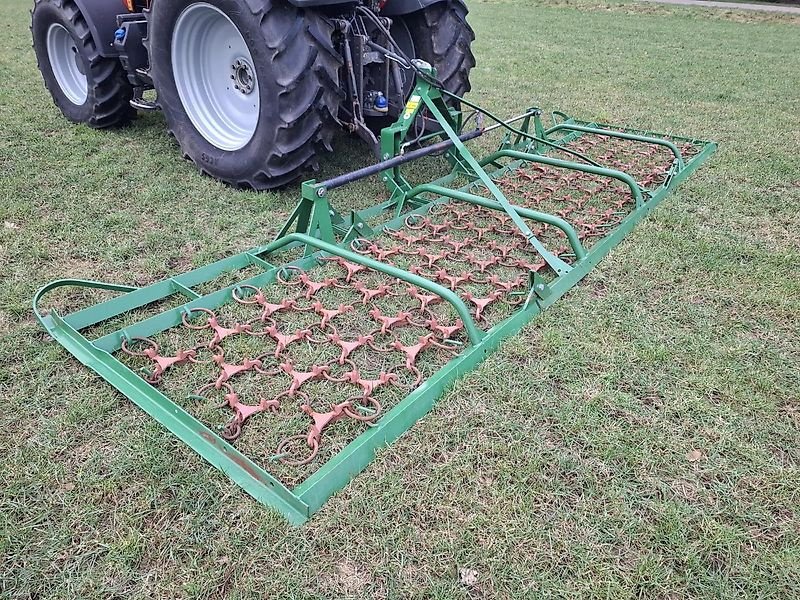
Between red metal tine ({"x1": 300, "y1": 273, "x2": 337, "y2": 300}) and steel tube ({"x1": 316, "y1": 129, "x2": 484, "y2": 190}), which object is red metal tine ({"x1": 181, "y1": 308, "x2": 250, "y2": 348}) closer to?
red metal tine ({"x1": 300, "y1": 273, "x2": 337, "y2": 300})

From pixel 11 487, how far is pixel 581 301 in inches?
88.5

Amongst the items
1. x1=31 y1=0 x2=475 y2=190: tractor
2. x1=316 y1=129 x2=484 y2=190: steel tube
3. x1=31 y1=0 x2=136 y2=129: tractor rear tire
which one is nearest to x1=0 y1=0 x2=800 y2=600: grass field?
x1=31 y1=0 x2=475 y2=190: tractor

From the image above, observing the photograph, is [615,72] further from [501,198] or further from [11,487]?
[11,487]

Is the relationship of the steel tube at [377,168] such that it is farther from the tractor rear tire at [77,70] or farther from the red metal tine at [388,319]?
the tractor rear tire at [77,70]

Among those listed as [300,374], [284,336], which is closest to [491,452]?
[300,374]

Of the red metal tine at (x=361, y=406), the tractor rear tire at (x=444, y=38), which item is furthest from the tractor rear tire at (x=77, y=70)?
the red metal tine at (x=361, y=406)

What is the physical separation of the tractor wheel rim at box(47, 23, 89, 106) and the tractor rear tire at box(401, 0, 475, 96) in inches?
102

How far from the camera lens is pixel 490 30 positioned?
1037 centimetres

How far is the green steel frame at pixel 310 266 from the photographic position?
70.0 inches

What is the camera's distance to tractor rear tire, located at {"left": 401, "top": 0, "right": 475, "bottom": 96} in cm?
409

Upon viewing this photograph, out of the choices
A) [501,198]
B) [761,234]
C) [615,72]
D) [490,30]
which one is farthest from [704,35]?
[501,198]

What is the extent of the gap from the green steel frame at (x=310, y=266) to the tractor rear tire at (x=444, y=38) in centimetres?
53

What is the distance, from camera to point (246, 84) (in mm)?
3594

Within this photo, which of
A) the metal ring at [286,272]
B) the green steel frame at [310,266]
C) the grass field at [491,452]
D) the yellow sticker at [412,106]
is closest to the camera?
the grass field at [491,452]
